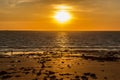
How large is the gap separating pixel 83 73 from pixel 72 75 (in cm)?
227

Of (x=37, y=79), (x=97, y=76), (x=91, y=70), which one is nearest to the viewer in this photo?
(x=37, y=79)

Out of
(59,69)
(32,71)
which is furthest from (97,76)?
(32,71)

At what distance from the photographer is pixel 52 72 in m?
34.9

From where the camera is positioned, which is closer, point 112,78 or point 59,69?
point 112,78

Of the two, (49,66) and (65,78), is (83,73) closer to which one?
(65,78)

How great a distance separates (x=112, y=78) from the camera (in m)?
31.5

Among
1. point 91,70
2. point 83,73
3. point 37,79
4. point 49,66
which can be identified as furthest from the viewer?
point 49,66

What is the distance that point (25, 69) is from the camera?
1494 inches

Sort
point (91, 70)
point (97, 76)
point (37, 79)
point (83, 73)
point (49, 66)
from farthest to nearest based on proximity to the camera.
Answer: point (49, 66), point (91, 70), point (83, 73), point (97, 76), point (37, 79)

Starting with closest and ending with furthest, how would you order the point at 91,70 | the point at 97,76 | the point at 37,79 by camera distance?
the point at 37,79 → the point at 97,76 → the point at 91,70

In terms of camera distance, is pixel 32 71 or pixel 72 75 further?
pixel 32 71

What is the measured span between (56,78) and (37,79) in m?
2.27

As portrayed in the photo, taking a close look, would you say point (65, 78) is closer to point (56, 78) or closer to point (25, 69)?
point (56, 78)

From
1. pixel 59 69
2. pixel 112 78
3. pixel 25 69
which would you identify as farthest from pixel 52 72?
pixel 112 78
